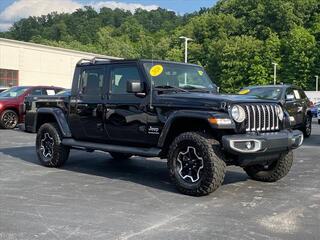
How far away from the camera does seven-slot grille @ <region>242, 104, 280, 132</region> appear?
679 centimetres

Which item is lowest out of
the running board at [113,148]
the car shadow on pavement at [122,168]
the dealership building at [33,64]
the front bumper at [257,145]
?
the car shadow on pavement at [122,168]

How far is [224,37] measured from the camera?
95.2m

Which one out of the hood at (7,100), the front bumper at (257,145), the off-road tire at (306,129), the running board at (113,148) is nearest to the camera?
the front bumper at (257,145)

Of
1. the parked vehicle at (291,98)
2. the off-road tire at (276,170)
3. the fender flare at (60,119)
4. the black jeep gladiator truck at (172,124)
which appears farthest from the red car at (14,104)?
the off-road tire at (276,170)

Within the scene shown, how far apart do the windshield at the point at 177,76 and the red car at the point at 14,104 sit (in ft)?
32.2

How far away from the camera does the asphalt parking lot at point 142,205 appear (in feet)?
16.8

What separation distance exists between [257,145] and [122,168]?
10.8 feet

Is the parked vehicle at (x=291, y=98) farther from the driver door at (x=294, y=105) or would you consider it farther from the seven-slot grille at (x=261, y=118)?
the seven-slot grille at (x=261, y=118)

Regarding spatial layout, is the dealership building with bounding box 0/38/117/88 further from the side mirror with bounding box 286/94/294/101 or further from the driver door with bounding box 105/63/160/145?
the driver door with bounding box 105/63/160/145

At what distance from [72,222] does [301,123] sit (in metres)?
10.3

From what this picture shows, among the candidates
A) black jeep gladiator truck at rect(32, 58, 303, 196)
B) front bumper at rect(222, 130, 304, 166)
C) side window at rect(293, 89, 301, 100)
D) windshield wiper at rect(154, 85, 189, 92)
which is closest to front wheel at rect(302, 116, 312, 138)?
Answer: side window at rect(293, 89, 301, 100)

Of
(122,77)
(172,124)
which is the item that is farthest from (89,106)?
(172,124)

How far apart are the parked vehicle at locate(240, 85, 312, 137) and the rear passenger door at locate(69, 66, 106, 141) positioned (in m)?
5.67

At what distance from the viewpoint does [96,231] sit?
511cm
